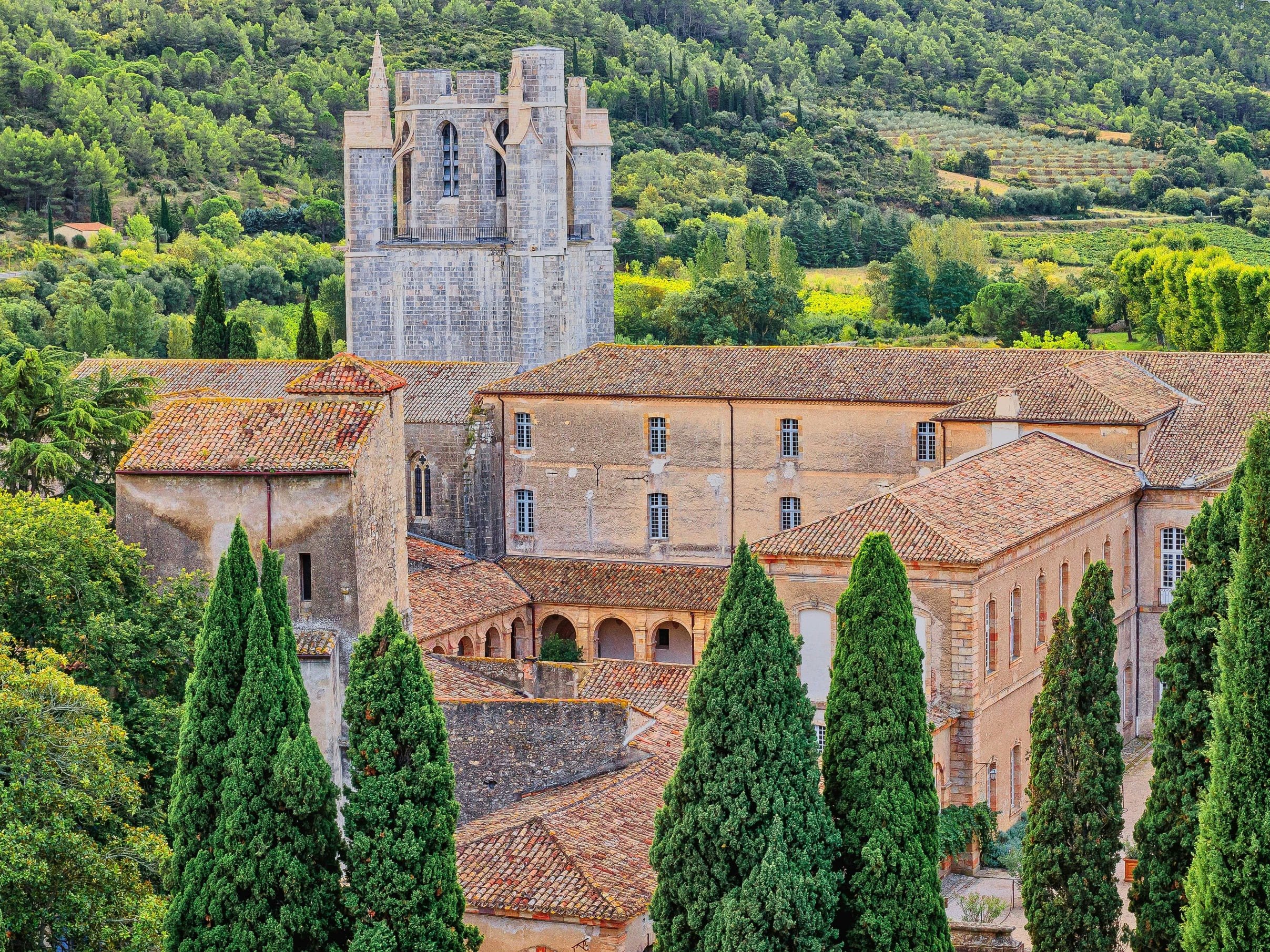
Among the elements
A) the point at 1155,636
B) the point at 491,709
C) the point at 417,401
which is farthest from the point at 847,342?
the point at 491,709

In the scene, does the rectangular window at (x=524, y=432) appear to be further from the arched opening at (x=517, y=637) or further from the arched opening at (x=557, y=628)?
the arched opening at (x=517, y=637)

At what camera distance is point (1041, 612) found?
41.9 m

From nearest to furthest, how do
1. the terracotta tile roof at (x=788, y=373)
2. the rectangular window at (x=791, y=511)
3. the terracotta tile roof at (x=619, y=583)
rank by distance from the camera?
the terracotta tile roof at (x=788, y=373) → the rectangular window at (x=791, y=511) → the terracotta tile roof at (x=619, y=583)

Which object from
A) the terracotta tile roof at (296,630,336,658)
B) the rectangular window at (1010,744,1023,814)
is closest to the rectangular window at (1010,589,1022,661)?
the rectangular window at (1010,744,1023,814)

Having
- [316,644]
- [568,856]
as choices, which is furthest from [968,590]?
[316,644]

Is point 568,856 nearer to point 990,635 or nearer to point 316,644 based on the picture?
point 316,644

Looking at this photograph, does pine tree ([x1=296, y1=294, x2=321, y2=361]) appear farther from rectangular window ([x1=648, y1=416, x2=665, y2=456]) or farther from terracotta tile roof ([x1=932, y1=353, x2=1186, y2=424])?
terracotta tile roof ([x1=932, y1=353, x2=1186, y2=424])

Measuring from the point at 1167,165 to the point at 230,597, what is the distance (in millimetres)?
121732

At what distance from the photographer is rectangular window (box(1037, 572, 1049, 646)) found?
41.6 m

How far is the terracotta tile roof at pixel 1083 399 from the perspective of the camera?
4850 cm

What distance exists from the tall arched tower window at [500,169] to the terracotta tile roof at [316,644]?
132 ft

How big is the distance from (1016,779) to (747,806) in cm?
1650

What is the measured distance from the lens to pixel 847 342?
88.8 meters

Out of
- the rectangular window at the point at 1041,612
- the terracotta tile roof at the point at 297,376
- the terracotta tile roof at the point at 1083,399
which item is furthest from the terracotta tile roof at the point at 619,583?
the rectangular window at the point at 1041,612
